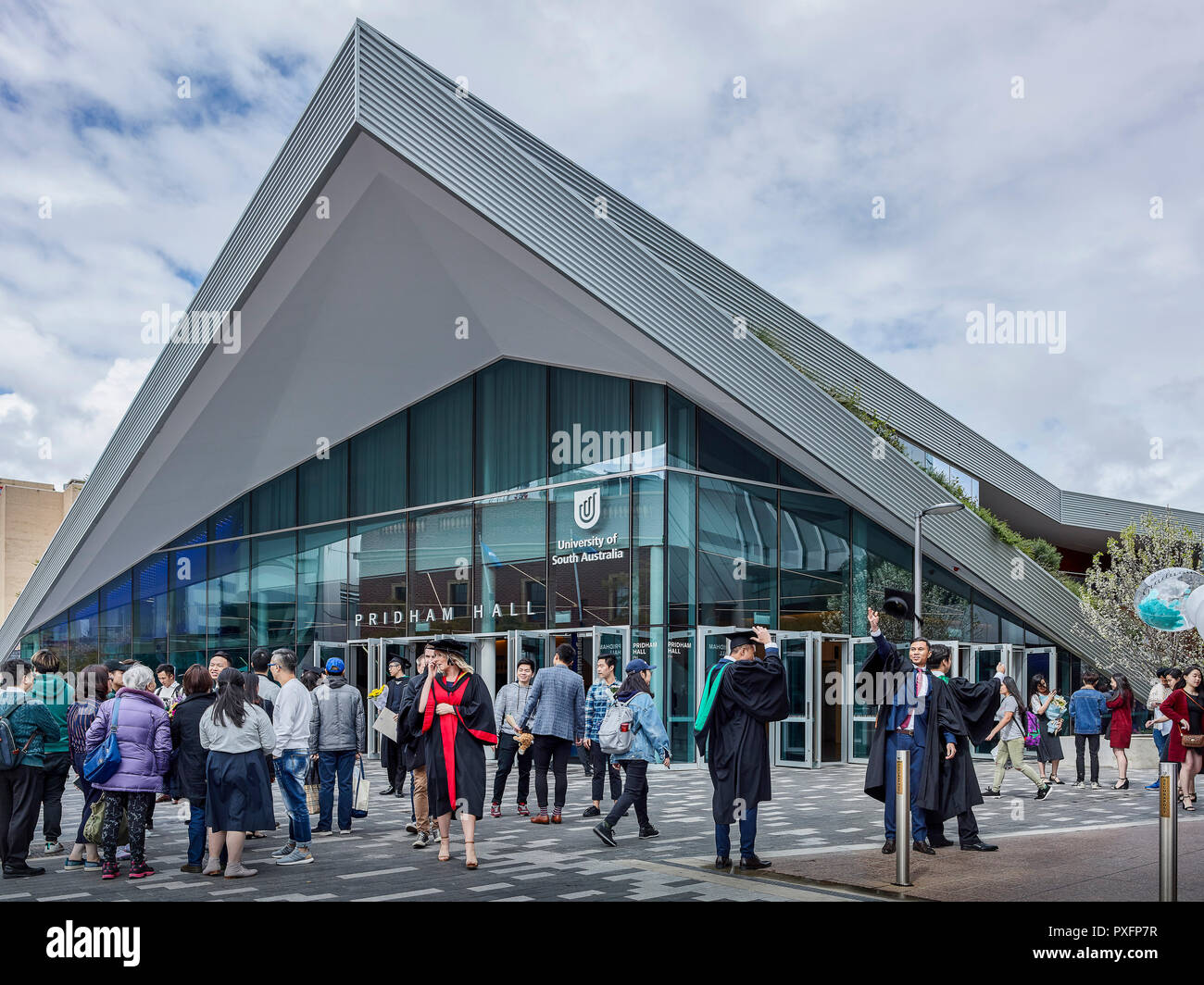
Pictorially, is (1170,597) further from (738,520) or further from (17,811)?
(17,811)

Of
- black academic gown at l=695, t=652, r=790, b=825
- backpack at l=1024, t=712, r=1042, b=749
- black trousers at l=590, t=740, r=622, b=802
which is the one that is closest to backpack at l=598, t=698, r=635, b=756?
black trousers at l=590, t=740, r=622, b=802

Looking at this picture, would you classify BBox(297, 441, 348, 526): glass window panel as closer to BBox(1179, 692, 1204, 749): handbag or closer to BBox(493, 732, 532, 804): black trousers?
BBox(493, 732, 532, 804): black trousers

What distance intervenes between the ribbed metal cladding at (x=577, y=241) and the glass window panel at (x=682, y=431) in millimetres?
1609

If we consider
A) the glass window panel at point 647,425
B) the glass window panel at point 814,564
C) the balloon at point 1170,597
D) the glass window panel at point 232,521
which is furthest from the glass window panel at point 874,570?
the glass window panel at point 232,521

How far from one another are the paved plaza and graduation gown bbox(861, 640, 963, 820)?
519mm

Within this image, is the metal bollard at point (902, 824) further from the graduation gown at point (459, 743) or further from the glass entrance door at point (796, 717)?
the glass entrance door at point (796, 717)

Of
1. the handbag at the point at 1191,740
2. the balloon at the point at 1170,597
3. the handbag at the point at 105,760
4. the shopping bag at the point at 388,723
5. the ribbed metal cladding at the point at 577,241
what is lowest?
the handbag at the point at 1191,740

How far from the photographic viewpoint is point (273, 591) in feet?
84.5

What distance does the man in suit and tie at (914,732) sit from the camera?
8.93 m

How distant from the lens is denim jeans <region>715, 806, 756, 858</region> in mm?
8047

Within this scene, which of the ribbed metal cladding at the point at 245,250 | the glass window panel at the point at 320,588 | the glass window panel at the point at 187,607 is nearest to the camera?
the ribbed metal cladding at the point at 245,250
